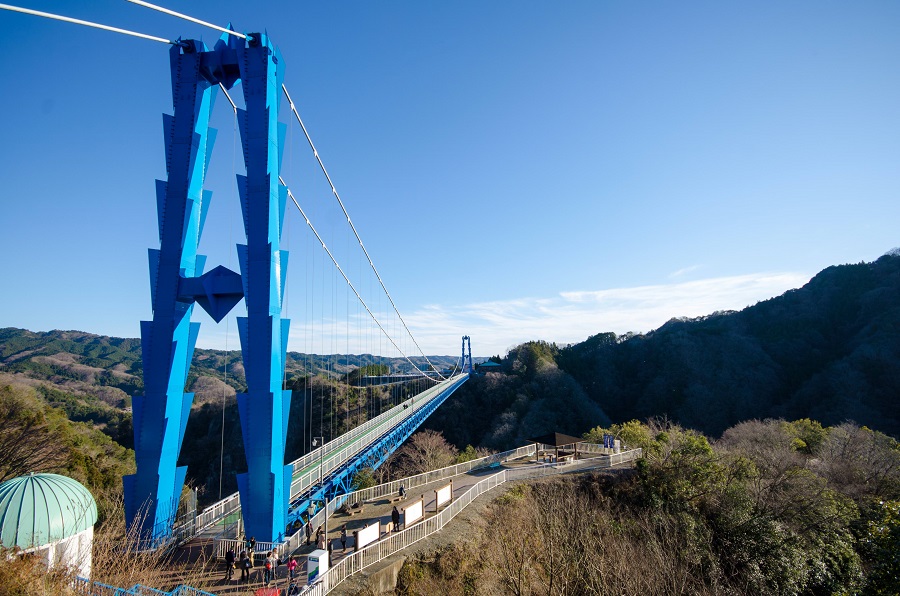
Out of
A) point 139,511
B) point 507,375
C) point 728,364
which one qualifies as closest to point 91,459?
point 139,511

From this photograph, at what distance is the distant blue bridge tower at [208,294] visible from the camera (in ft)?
34.4

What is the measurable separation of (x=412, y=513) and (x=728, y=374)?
52559 millimetres

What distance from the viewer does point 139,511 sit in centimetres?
999

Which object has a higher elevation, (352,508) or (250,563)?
(250,563)

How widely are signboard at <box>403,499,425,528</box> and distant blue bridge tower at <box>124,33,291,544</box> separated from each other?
10.4 feet

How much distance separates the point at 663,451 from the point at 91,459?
25.4 m

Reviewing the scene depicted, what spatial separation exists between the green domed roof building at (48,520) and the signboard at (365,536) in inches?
201

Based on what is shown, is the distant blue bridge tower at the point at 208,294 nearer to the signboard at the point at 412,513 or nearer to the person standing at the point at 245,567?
the person standing at the point at 245,567

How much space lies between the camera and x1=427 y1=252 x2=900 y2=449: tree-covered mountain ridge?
139 feet

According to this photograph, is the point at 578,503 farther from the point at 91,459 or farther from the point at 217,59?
the point at 91,459

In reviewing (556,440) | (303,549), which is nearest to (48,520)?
(303,549)

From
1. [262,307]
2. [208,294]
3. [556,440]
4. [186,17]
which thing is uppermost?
[186,17]

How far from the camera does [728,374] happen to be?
2050 inches

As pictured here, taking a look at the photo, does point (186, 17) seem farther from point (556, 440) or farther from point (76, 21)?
point (556, 440)
